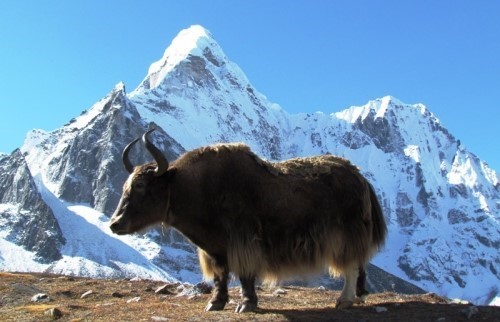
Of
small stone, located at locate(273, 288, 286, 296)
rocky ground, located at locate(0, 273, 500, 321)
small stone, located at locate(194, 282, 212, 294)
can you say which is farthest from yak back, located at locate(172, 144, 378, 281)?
small stone, located at locate(194, 282, 212, 294)

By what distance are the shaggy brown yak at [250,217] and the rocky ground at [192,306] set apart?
0.70 meters

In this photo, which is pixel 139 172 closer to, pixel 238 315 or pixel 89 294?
pixel 238 315

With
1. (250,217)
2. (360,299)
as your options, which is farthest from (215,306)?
(360,299)

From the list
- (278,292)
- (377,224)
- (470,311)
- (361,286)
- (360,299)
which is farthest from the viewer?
(278,292)

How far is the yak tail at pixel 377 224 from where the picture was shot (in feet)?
44.1

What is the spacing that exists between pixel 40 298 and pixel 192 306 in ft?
16.3

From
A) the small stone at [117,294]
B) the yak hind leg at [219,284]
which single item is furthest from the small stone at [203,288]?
the yak hind leg at [219,284]

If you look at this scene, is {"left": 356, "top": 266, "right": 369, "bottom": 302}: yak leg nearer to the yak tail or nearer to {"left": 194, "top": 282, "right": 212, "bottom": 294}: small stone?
the yak tail

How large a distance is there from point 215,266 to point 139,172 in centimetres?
230

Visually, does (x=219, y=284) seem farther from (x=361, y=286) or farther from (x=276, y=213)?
(x=361, y=286)

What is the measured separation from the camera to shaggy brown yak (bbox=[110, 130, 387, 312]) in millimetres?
12320

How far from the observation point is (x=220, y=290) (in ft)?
41.0

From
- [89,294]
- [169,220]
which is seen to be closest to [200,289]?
[89,294]

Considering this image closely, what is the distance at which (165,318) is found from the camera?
11453 mm
